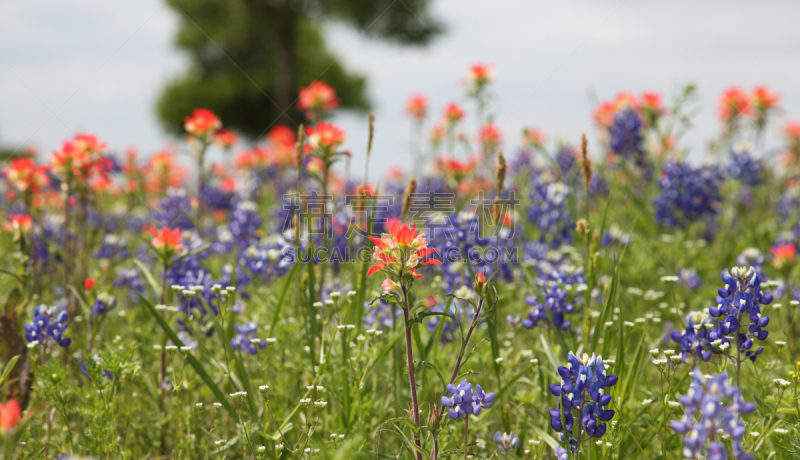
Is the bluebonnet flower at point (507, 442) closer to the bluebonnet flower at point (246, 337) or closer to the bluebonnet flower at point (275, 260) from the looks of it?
the bluebonnet flower at point (246, 337)

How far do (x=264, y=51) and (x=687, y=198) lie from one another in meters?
25.1

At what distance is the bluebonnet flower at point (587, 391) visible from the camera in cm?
175

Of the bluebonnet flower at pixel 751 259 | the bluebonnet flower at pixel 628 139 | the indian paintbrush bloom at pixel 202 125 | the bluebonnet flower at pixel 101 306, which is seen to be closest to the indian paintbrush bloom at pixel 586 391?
the bluebonnet flower at pixel 101 306

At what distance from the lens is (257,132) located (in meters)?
27.2

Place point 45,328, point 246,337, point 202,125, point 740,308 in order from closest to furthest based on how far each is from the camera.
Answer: point 740,308, point 45,328, point 246,337, point 202,125

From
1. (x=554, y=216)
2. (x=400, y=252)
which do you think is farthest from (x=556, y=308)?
(x=554, y=216)

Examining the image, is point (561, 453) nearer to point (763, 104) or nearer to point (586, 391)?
point (586, 391)

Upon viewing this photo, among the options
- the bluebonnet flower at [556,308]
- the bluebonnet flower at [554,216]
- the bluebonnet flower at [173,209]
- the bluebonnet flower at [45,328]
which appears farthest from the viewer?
the bluebonnet flower at [173,209]

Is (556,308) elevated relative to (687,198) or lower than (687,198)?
lower

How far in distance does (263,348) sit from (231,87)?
24630 millimetres

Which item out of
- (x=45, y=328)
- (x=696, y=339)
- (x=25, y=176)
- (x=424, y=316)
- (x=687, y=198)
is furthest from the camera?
(x=687, y=198)

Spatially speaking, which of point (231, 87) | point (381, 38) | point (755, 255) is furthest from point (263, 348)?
point (231, 87)

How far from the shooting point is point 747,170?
5.73m

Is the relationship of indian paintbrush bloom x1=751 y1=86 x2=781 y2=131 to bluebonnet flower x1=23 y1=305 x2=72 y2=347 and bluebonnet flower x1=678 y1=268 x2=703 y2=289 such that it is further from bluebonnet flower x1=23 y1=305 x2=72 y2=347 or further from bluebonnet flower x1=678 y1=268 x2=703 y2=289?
bluebonnet flower x1=23 y1=305 x2=72 y2=347
